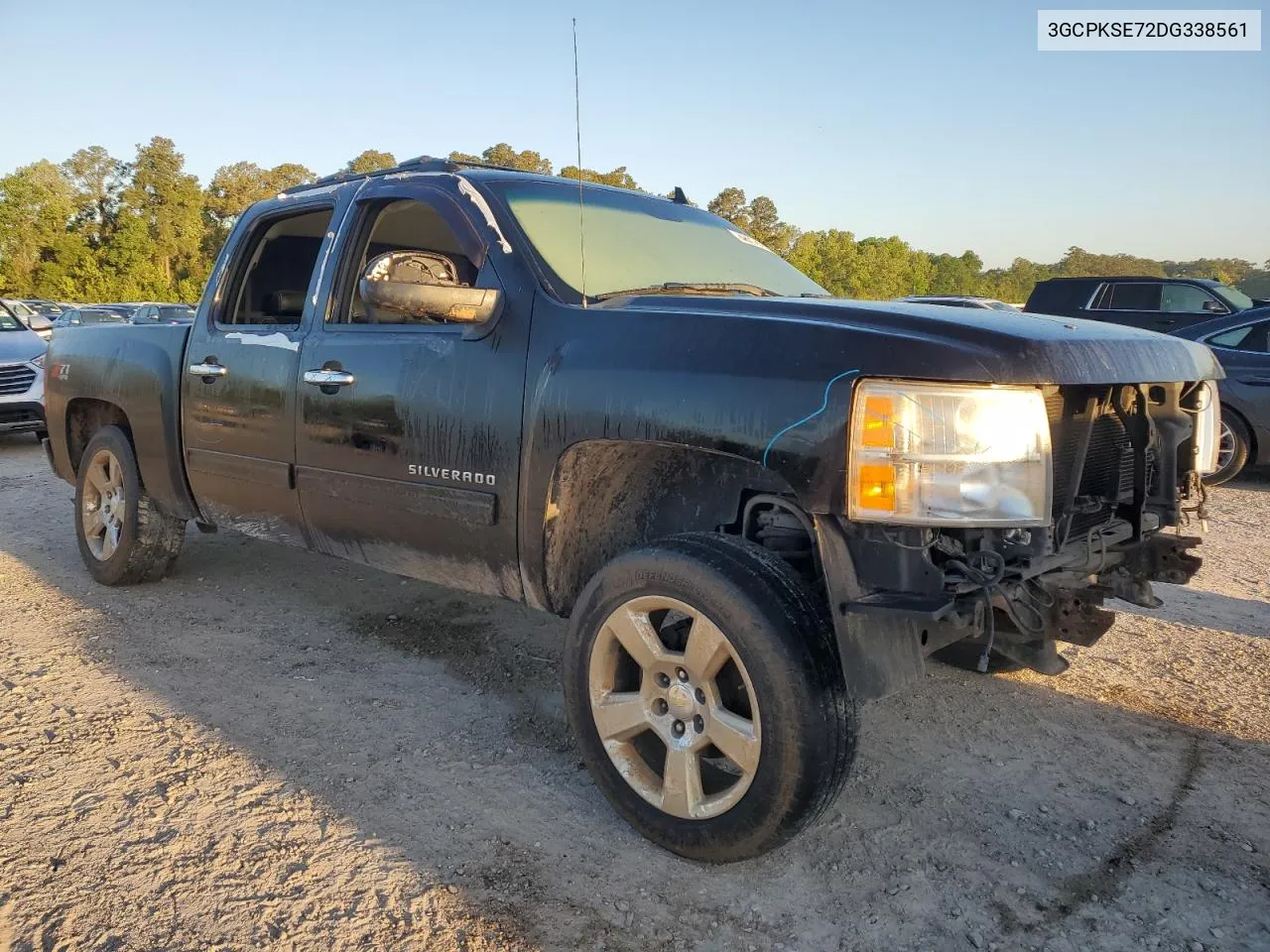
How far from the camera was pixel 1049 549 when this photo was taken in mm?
2273

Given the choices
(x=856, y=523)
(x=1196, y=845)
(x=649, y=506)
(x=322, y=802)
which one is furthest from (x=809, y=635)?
(x=322, y=802)

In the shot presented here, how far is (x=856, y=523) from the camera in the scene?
2250 millimetres

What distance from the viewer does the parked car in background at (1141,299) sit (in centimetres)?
1228

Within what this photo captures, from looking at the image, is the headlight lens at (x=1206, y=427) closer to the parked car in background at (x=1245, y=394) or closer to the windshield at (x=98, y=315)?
the parked car in background at (x=1245, y=394)

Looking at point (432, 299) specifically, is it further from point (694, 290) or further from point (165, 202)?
point (165, 202)

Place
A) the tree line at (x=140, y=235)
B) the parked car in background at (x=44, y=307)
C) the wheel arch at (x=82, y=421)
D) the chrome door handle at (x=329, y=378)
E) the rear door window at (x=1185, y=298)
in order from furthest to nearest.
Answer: the tree line at (x=140, y=235) < the parked car in background at (x=44, y=307) < the rear door window at (x=1185, y=298) < the wheel arch at (x=82, y=421) < the chrome door handle at (x=329, y=378)

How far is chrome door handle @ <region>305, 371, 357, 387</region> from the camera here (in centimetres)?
338

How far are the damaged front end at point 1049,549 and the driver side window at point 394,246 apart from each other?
1.75m

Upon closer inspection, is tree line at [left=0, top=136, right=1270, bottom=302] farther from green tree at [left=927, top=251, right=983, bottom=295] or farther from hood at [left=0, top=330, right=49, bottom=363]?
hood at [left=0, top=330, right=49, bottom=363]

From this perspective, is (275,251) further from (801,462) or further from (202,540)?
(801,462)

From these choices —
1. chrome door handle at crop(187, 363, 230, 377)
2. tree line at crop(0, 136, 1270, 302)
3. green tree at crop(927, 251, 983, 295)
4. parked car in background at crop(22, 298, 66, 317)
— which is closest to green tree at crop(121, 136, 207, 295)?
tree line at crop(0, 136, 1270, 302)

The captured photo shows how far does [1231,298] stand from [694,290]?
40.6ft

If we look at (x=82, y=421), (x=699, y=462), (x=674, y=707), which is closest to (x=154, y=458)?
(x=82, y=421)

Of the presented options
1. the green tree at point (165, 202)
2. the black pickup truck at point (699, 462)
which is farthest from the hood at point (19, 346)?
the green tree at point (165, 202)
